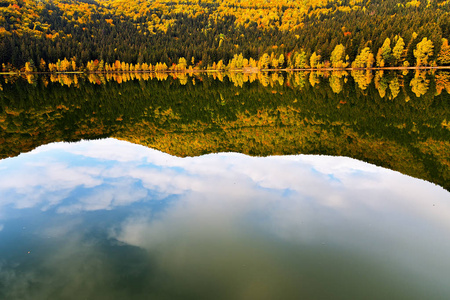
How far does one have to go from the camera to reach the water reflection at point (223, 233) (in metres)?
7.54

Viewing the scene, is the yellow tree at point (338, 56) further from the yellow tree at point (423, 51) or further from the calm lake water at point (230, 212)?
the calm lake water at point (230, 212)

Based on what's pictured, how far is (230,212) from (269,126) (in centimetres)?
1646

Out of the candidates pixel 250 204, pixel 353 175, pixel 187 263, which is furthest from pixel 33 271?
pixel 353 175

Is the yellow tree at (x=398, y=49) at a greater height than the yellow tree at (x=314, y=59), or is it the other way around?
the yellow tree at (x=398, y=49)

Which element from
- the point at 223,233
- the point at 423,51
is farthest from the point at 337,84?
the point at 423,51

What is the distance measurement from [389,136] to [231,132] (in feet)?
37.9

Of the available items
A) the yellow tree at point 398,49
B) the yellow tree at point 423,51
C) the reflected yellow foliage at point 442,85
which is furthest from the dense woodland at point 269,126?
the yellow tree at point 398,49

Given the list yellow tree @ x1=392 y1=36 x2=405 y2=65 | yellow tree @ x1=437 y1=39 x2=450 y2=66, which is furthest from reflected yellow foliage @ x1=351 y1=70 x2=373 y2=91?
yellow tree @ x1=437 y1=39 x2=450 y2=66

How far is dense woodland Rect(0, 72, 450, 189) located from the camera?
19.7m

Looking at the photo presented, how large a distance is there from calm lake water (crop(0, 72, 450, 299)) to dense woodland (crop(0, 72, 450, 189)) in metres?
0.23

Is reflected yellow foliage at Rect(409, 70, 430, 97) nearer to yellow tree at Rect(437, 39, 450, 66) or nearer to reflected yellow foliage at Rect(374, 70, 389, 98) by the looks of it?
reflected yellow foliage at Rect(374, 70, 389, 98)

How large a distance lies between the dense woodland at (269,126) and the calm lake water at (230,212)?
0.23m

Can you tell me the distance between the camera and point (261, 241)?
9430 millimetres

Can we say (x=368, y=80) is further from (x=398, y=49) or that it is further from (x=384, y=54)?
(x=384, y=54)
